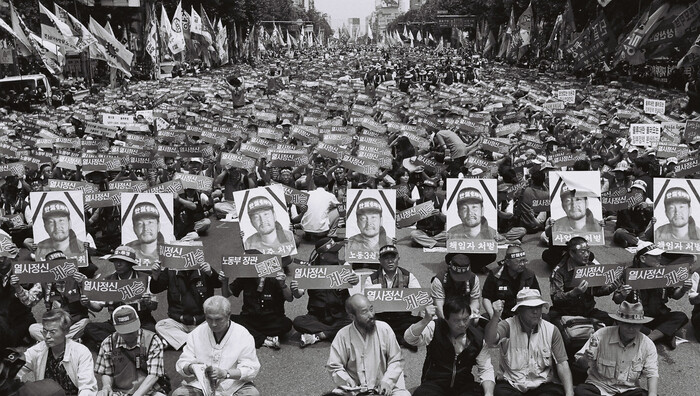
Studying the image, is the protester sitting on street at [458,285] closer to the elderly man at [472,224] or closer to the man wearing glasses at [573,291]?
the man wearing glasses at [573,291]

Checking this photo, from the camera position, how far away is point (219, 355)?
6516 millimetres

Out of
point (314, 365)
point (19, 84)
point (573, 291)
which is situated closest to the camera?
point (573, 291)

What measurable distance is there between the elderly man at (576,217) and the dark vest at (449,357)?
3.95 m

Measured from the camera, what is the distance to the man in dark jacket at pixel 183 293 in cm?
880

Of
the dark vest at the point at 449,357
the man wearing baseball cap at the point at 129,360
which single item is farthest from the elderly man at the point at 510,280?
the man wearing baseball cap at the point at 129,360

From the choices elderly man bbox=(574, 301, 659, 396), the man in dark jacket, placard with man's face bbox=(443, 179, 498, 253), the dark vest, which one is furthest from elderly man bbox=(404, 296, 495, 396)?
the man in dark jacket

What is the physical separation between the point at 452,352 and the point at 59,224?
551cm

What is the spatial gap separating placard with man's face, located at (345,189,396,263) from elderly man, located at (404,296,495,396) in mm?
2417

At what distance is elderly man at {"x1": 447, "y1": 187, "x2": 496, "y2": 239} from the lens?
981 centimetres

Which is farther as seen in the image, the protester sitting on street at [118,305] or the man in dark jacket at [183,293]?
the man in dark jacket at [183,293]

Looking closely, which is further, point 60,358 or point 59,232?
point 59,232

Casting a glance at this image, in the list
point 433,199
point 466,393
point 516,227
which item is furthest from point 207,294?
point 516,227

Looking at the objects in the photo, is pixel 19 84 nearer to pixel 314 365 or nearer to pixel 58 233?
pixel 58 233

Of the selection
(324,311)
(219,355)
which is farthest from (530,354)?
(324,311)
